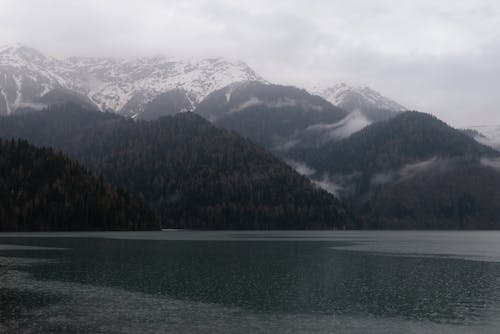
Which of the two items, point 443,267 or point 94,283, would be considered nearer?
point 94,283

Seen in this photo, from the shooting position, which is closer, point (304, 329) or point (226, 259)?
point (304, 329)

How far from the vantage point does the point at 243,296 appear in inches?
3578

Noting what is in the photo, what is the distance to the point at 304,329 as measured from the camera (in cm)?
6725

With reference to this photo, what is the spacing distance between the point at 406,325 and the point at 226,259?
88.3m

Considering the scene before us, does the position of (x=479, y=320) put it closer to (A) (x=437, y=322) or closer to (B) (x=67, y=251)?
(A) (x=437, y=322)

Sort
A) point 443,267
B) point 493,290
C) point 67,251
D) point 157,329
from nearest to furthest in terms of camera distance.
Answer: point 157,329 < point 493,290 < point 443,267 < point 67,251

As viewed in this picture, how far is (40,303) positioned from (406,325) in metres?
47.2

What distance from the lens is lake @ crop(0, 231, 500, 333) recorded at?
6919cm

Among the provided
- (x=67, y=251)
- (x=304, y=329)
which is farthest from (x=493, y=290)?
(x=67, y=251)

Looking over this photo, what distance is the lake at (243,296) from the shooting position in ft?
227

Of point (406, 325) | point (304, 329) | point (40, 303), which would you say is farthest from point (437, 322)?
point (40, 303)

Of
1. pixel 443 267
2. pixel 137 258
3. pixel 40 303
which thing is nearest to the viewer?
pixel 40 303

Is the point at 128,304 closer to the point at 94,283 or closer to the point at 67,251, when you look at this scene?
the point at 94,283

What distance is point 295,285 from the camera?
340ft
